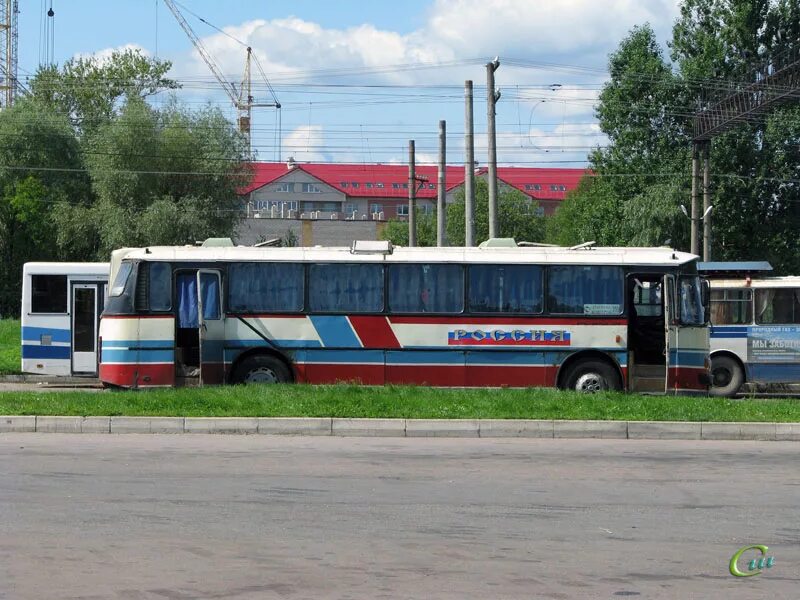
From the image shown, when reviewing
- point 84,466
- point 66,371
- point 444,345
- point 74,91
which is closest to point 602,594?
point 84,466

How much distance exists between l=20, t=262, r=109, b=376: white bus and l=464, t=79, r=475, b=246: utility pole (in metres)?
9.35

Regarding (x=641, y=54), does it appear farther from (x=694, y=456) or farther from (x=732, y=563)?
(x=732, y=563)

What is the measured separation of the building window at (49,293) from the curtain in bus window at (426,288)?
909cm

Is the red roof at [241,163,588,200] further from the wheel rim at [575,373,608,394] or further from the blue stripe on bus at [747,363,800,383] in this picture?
the wheel rim at [575,373,608,394]

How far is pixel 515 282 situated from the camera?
20344 mm

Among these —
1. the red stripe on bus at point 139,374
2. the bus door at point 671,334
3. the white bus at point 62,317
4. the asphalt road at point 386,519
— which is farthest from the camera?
the white bus at point 62,317

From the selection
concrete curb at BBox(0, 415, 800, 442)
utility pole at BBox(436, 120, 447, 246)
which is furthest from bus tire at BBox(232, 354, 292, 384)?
utility pole at BBox(436, 120, 447, 246)

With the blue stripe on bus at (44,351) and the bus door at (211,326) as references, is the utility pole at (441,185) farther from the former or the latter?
the bus door at (211,326)

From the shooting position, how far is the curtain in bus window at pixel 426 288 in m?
20.2

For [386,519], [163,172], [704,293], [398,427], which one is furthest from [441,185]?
[386,519]

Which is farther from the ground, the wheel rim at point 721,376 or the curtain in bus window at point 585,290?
the curtain in bus window at point 585,290
